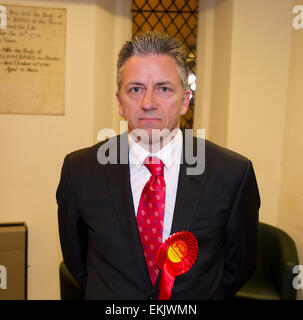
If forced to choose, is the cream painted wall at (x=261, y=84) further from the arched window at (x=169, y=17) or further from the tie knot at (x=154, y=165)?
the tie knot at (x=154, y=165)

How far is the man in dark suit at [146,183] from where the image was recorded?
3.90ft

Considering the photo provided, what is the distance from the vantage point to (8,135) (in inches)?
114

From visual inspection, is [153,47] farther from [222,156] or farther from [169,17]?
[169,17]

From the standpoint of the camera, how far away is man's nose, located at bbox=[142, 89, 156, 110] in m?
1.15

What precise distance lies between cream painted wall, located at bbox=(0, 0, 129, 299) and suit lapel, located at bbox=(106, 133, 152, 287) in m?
1.72

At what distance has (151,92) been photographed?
1171mm

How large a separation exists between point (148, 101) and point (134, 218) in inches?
13.9

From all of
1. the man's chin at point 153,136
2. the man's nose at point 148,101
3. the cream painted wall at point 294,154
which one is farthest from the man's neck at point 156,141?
the cream painted wall at point 294,154

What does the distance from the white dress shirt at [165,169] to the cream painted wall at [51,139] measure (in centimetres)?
172

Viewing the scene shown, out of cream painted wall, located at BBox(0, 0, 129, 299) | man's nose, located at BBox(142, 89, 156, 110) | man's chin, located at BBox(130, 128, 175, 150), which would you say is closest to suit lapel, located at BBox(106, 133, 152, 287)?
man's chin, located at BBox(130, 128, 175, 150)

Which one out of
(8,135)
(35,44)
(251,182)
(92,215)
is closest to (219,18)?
(35,44)

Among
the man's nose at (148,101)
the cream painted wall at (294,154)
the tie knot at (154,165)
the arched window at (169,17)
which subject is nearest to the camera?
the man's nose at (148,101)
